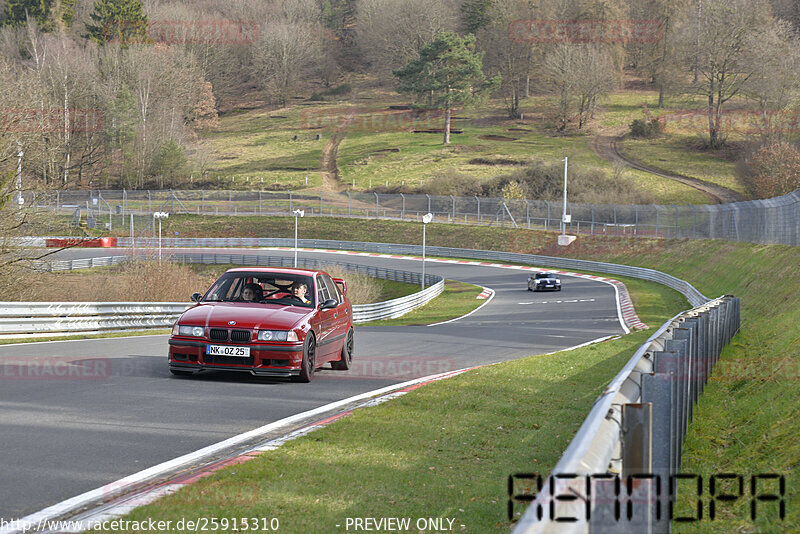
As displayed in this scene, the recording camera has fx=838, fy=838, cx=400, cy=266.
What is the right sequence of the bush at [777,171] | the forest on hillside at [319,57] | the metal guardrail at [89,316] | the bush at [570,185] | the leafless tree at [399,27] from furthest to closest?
the leafless tree at [399,27] → the forest on hillside at [319,57] → the bush at [570,185] → the bush at [777,171] → the metal guardrail at [89,316]

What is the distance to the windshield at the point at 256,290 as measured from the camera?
13148 mm

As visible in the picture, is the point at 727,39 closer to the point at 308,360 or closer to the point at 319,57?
the point at 319,57

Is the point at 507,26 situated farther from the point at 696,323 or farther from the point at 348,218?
the point at 696,323

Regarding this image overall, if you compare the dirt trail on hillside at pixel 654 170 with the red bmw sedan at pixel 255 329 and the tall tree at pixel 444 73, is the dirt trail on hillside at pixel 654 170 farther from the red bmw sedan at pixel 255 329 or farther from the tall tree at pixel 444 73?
the red bmw sedan at pixel 255 329

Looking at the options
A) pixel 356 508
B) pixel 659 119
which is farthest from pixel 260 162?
pixel 356 508

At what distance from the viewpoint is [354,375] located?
1412cm

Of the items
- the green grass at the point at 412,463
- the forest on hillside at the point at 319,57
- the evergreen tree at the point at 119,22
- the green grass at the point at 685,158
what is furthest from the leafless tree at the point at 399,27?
the green grass at the point at 412,463

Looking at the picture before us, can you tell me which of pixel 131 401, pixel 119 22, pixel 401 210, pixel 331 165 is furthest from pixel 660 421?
pixel 119 22

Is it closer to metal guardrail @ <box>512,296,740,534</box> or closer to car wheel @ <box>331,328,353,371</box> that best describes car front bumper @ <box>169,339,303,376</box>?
car wheel @ <box>331,328,353,371</box>

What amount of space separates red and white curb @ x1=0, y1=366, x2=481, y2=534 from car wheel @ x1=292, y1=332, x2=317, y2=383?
271 centimetres

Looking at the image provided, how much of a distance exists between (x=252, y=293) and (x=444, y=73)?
3879 inches

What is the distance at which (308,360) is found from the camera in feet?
40.7

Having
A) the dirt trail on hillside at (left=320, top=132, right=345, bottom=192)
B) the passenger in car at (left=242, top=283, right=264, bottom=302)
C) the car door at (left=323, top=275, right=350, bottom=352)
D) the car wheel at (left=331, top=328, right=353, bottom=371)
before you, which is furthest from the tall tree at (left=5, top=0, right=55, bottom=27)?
the passenger in car at (left=242, top=283, right=264, bottom=302)

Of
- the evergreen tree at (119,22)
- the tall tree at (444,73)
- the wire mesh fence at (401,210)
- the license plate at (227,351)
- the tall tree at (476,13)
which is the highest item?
the tall tree at (476,13)
